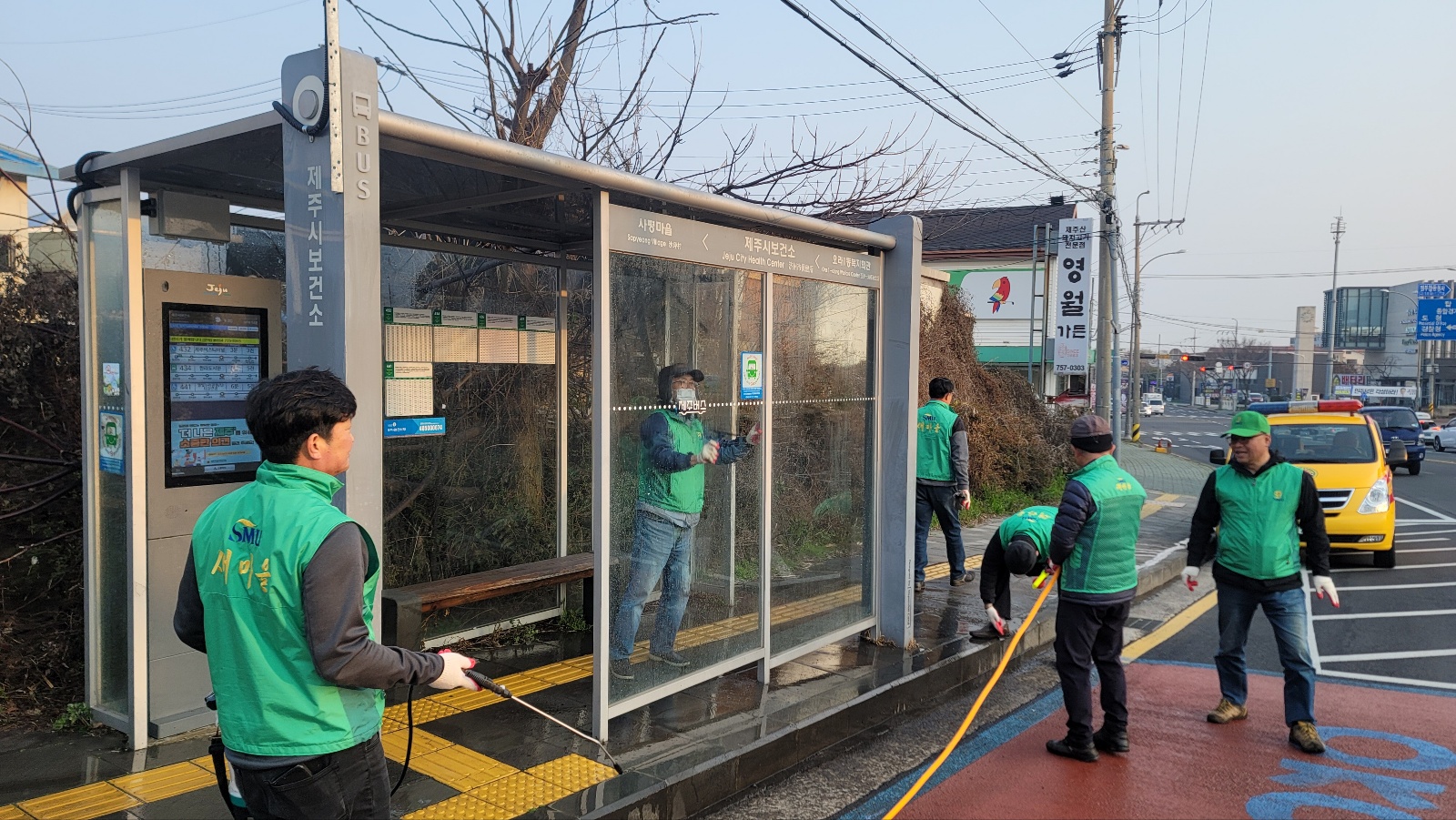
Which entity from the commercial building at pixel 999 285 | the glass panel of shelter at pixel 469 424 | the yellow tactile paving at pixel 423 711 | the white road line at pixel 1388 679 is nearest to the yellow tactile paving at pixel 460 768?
the yellow tactile paving at pixel 423 711

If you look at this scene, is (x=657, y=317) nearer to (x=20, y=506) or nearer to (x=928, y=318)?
(x=20, y=506)

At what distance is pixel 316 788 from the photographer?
7.86 feet

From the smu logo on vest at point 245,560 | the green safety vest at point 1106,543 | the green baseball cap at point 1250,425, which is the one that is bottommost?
the green safety vest at point 1106,543

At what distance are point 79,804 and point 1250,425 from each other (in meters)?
5.92

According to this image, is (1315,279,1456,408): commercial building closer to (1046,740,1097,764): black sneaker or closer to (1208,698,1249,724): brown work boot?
(1208,698,1249,724): brown work boot

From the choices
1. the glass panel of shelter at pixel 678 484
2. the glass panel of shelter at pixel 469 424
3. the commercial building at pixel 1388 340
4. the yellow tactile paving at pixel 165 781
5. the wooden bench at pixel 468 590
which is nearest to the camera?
the yellow tactile paving at pixel 165 781

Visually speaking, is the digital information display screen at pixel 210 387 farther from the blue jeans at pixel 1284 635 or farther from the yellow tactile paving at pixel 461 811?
the blue jeans at pixel 1284 635

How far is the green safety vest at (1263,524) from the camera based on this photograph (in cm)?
528

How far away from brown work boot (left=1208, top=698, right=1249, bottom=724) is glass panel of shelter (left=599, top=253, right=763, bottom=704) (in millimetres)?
2676

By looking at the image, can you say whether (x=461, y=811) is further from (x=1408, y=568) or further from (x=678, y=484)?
(x=1408, y=568)

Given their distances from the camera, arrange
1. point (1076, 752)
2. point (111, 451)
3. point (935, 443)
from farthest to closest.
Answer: point (935, 443) → point (1076, 752) → point (111, 451)

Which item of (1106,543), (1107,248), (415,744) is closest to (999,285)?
(1107,248)

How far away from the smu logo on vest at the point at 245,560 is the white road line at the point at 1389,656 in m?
7.54

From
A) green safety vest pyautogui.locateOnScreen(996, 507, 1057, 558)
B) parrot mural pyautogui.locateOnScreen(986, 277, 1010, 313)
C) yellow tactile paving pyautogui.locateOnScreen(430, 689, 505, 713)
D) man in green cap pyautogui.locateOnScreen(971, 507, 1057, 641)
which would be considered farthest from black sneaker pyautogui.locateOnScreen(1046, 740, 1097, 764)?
parrot mural pyautogui.locateOnScreen(986, 277, 1010, 313)
